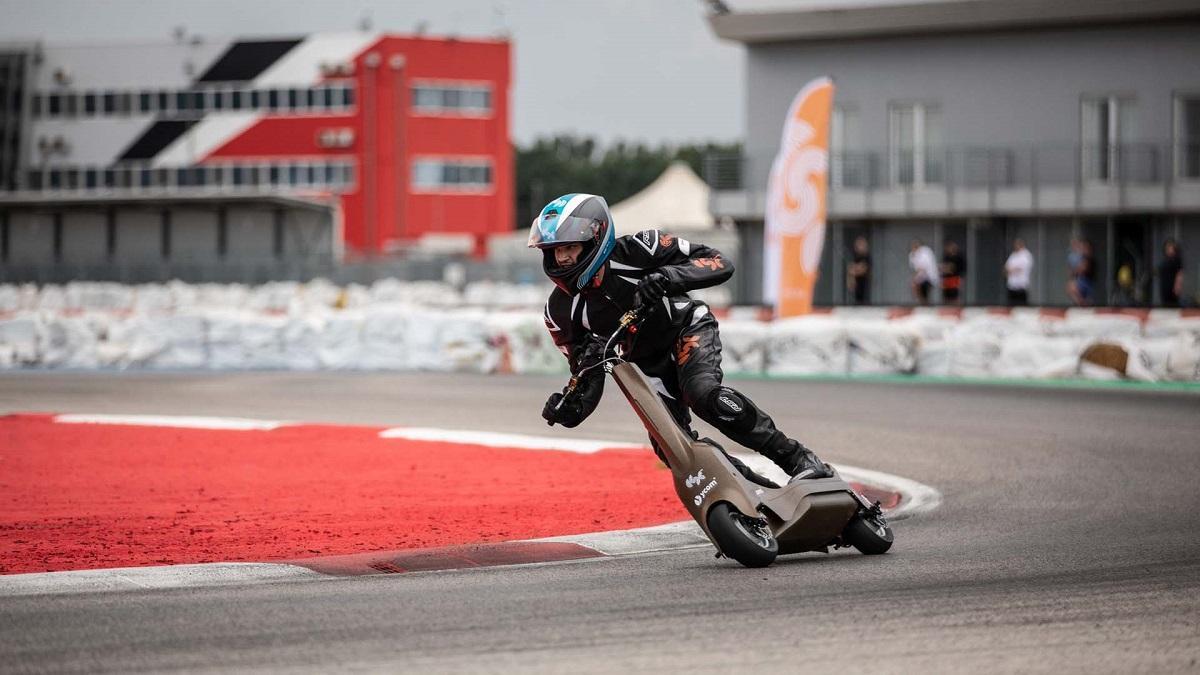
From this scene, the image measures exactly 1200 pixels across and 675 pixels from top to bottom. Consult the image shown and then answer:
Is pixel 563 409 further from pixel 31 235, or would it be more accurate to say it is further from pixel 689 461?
pixel 31 235

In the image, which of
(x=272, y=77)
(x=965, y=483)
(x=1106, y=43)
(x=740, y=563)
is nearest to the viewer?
(x=740, y=563)

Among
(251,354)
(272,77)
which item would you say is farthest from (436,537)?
(272,77)

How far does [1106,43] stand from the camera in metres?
35.5

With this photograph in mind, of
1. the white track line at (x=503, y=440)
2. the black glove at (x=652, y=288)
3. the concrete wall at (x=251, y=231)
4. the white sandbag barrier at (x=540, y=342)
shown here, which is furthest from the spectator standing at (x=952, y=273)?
the concrete wall at (x=251, y=231)

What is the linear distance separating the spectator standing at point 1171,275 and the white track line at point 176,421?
1778 cm

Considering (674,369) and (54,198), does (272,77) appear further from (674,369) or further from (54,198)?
(674,369)

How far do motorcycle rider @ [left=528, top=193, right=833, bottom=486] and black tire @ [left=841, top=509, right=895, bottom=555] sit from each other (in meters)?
0.26

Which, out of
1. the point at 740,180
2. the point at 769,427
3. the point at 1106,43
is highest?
the point at 1106,43

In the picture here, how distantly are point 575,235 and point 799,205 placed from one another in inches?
719

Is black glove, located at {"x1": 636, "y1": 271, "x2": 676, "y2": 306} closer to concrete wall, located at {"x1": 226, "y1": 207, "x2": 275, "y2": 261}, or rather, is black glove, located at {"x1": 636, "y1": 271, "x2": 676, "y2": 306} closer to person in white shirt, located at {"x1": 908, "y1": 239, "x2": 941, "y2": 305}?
person in white shirt, located at {"x1": 908, "y1": 239, "x2": 941, "y2": 305}

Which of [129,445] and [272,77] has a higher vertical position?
[272,77]

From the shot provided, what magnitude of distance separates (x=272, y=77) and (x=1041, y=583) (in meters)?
66.9

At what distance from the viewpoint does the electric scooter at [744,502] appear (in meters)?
6.95

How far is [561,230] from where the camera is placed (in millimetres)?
7105
